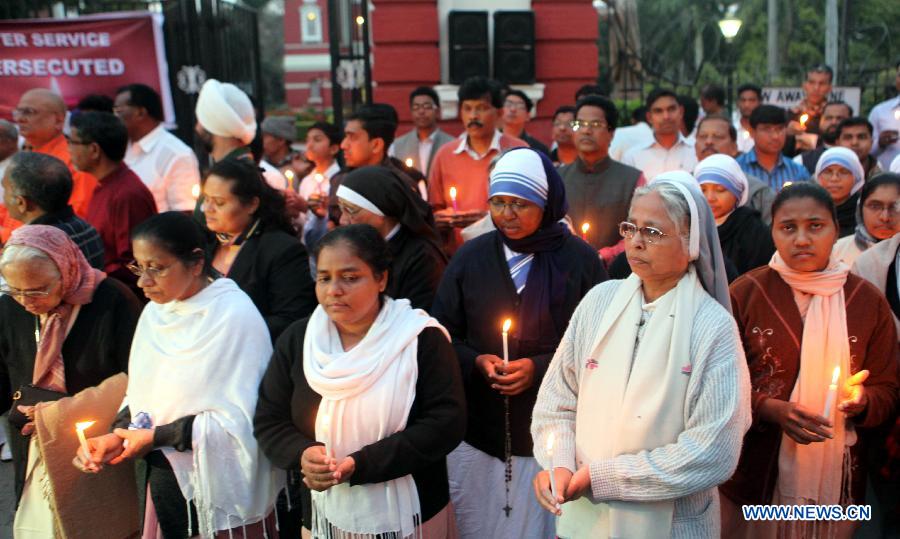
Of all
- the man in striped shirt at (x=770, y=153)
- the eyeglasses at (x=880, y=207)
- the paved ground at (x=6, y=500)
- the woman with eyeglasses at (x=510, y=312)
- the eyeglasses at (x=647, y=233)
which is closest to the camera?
the eyeglasses at (x=647, y=233)

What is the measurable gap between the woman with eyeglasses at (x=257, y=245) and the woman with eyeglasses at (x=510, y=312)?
2.12 ft

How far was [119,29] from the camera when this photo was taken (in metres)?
8.89

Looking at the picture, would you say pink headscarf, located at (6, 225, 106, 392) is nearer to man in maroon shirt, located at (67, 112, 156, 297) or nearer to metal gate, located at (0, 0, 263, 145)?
man in maroon shirt, located at (67, 112, 156, 297)

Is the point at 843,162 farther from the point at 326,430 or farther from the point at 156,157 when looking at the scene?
the point at 156,157

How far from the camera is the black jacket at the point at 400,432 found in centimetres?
295

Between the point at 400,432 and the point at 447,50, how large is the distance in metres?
8.35

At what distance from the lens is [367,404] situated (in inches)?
118

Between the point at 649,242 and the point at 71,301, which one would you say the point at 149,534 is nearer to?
the point at 71,301

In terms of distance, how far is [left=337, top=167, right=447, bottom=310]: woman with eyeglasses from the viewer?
3893mm

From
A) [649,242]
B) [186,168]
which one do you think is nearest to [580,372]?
[649,242]

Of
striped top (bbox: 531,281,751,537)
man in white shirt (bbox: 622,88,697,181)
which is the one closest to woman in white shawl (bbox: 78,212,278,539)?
striped top (bbox: 531,281,751,537)

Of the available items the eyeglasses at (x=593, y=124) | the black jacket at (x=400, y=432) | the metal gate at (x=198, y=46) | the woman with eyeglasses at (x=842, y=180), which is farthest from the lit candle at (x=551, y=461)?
the metal gate at (x=198, y=46)

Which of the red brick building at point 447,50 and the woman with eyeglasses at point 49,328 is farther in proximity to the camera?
the red brick building at point 447,50

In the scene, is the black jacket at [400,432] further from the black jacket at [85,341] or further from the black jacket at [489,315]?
the black jacket at [85,341]
